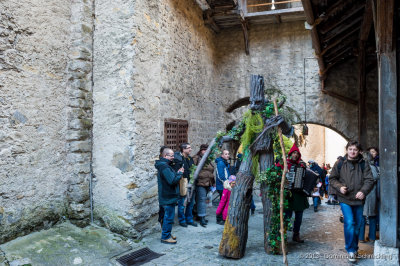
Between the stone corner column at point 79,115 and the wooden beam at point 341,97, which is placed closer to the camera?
the stone corner column at point 79,115

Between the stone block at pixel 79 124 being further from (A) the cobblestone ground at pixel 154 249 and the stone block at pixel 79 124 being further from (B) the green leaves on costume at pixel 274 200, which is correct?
(B) the green leaves on costume at pixel 274 200

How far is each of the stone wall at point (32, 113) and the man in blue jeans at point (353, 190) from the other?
385 cm

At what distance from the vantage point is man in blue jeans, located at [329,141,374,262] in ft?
14.1

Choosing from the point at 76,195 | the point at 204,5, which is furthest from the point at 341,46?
the point at 76,195

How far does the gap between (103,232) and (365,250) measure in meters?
3.83

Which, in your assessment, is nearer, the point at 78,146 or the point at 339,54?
the point at 78,146

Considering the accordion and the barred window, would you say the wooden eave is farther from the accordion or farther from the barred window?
the barred window

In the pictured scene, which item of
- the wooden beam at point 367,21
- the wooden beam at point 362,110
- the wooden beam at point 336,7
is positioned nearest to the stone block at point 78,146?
the wooden beam at point 336,7

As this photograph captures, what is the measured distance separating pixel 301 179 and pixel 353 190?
82cm

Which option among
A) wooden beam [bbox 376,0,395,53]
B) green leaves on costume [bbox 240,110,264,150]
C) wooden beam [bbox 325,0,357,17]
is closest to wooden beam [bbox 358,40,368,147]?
wooden beam [bbox 325,0,357,17]

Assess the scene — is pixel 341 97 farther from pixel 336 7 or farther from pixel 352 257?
pixel 352 257

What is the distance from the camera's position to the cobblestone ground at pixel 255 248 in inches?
169

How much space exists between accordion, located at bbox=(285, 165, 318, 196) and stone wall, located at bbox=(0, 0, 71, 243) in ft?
10.8

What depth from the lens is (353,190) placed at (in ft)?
14.2
